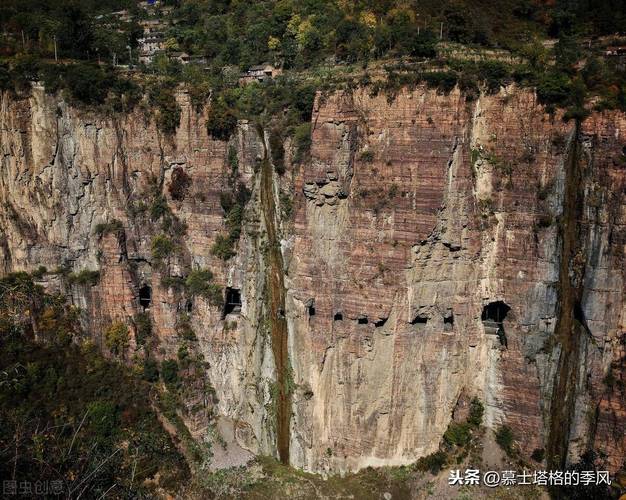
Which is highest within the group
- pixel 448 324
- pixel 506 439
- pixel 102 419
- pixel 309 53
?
pixel 309 53

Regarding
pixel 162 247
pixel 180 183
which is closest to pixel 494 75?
pixel 180 183

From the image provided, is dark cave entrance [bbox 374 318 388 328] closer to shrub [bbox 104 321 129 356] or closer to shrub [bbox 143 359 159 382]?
shrub [bbox 143 359 159 382]

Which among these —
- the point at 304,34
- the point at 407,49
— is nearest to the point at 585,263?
the point at 407,49

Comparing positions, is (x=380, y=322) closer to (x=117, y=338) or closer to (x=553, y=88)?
(x=553, y=88)

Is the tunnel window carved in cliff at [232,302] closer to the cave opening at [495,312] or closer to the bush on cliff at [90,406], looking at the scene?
the bush on cliff at [90,406]

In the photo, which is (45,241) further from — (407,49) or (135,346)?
(407,49)
